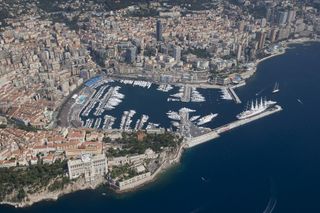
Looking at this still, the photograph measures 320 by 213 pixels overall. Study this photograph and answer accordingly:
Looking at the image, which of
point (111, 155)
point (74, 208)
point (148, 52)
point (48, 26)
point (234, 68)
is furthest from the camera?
point (48, 26)

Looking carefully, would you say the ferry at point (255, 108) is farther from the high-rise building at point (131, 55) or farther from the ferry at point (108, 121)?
the high-rise building at point (131, 55)

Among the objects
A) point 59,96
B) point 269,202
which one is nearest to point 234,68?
point 59,96

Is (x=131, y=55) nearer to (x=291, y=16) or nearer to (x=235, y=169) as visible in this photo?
(x=235, y=169)

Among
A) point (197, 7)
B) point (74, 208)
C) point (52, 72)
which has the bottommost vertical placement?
point (74, 208)

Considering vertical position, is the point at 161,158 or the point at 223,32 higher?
the point at 223,32

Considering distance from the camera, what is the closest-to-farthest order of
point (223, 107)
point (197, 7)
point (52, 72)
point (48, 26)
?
point (223, 107) < point (52, 72) < point (48, 26) < point (197, 7)

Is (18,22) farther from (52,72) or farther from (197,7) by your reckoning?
(197,7)
